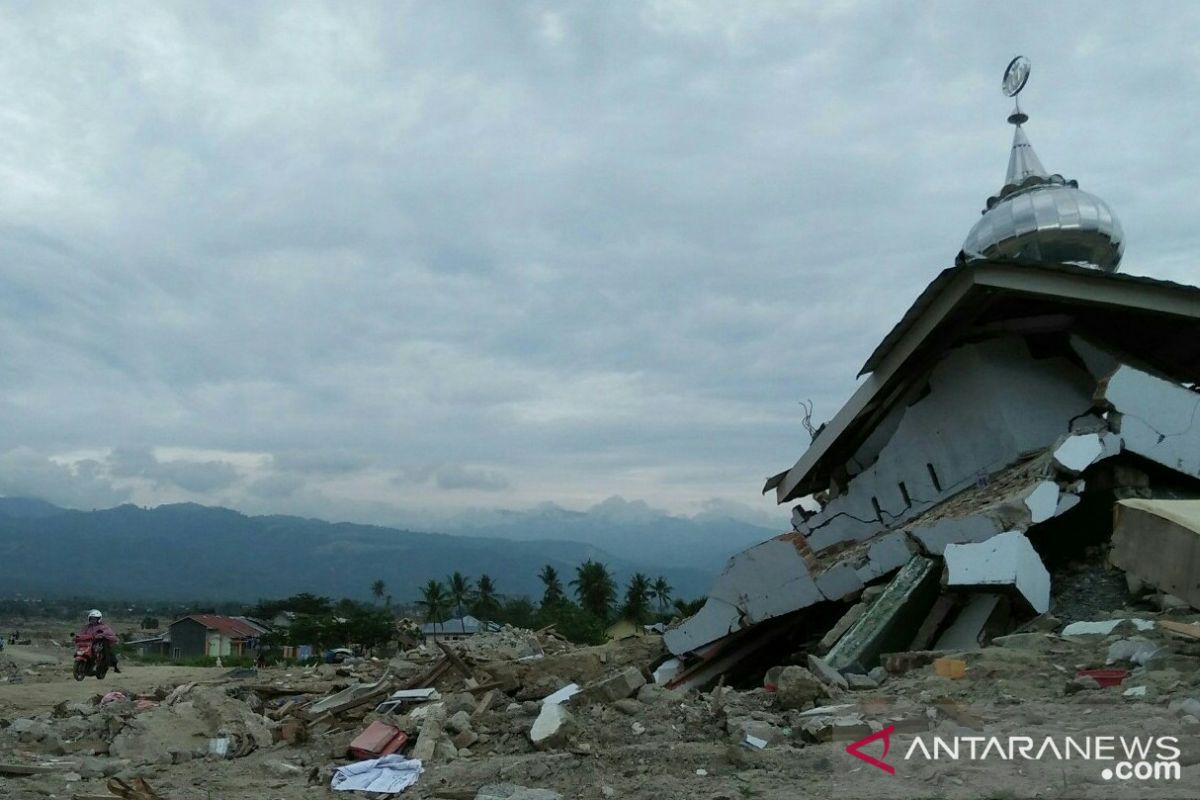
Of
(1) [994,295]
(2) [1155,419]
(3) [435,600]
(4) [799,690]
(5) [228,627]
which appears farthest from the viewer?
(3) [435,600]

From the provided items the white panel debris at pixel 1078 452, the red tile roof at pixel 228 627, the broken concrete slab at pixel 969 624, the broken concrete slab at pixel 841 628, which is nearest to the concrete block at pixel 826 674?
the broken concrete slab at pixel 841 628

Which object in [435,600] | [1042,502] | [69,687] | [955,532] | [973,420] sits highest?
[973,420]

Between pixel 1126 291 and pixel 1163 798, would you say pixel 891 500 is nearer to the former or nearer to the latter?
pixel 1126 291

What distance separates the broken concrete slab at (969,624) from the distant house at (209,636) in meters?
60.8

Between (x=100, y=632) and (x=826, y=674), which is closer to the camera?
(x=826, y=674)

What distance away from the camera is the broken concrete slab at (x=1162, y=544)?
711 cm

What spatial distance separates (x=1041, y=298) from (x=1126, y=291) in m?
0.93

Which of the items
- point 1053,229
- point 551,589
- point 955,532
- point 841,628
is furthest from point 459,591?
point 955,532

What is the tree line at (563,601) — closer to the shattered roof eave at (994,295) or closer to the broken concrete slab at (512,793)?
the shattered roof eave at (994,295)

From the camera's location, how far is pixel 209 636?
2537 inches

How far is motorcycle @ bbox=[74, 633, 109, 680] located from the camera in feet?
49.7

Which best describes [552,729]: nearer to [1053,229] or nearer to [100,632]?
[100,632]

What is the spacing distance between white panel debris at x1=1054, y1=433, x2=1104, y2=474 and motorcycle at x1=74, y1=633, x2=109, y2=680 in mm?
15135

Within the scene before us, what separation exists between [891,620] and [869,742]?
11.7ft
